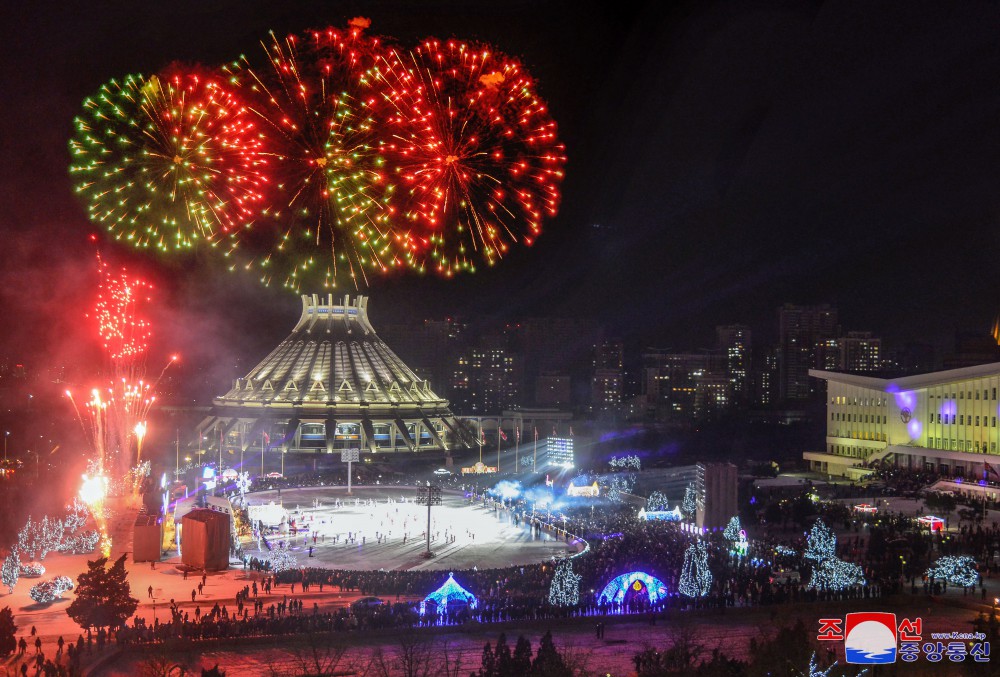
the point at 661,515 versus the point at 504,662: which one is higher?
the point at 504,662

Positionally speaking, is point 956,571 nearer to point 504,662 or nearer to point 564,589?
point 564,589

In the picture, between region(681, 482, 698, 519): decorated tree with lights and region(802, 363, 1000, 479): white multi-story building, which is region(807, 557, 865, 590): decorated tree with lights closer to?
region(681, 482, 698, 519): decorated tree with lights

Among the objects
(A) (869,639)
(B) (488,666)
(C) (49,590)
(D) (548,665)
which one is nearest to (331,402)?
(C) (49,590)

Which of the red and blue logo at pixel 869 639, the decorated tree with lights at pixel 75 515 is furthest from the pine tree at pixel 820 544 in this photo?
the decorated tree with lights at pixel 75 515

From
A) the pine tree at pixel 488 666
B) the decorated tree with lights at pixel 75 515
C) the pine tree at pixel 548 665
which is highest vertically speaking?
the pine tree at pixel 548 665

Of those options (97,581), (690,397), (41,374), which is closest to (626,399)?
(690,397)

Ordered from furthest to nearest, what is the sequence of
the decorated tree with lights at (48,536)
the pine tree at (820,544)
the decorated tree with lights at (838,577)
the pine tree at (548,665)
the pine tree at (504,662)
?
the decorated tree with lights at (48,536) → the pine tree at (820,544) → the decorated tree with lights at (838,577) → the pine tree at (504,662) → the pine tree at (548,665)

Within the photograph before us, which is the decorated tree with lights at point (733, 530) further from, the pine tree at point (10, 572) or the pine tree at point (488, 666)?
the pine tree at point (10, 572)
